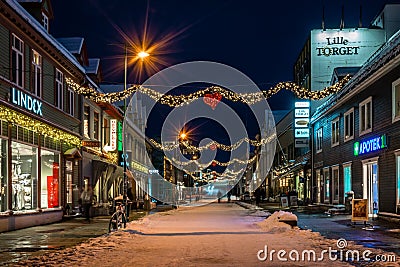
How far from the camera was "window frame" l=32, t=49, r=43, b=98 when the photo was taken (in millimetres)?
23797

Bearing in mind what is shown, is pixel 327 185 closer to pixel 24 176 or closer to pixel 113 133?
pixel 113 133

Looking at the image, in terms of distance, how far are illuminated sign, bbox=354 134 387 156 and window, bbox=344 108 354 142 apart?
1365 mm

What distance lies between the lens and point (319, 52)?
5044 cm

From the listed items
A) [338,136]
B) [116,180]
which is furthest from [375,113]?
[116,180]

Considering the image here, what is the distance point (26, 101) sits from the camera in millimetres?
22359

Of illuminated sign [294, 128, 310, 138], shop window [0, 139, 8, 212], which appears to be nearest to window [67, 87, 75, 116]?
shop window [0, 139, 8, 212]

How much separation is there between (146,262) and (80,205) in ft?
62.9

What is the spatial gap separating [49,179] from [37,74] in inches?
194

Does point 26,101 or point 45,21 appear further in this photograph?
point 45,21

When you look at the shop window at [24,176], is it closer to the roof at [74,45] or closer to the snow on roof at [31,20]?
the snow on roof at [31,20]

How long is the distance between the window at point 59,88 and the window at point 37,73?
2.56m

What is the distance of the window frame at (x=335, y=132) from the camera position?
34375 mm

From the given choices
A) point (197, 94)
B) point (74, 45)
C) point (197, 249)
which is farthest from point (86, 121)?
point (197, 249)

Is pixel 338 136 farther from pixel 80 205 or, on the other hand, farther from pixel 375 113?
pixel 80 205
